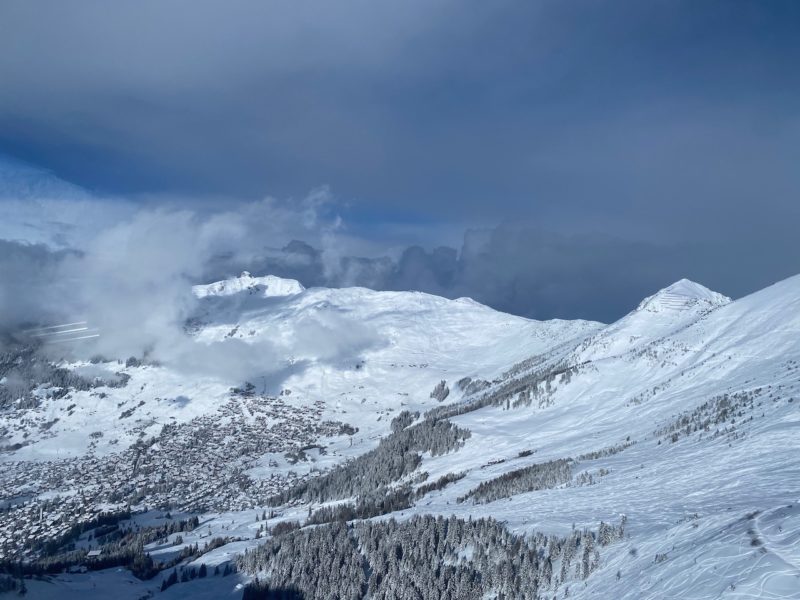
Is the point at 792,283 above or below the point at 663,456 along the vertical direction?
above

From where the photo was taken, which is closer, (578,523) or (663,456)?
(578,523)

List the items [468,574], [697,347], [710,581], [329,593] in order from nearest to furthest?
1. [710,581]
2. [468,574]
3. [329,593]
4. [697,347]

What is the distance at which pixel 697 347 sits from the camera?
15662 centimetres

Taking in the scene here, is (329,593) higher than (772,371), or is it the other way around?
(772,371)

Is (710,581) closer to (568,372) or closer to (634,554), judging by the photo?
(634,554)

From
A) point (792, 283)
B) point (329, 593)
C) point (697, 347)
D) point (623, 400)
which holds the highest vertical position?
point (792, 283)

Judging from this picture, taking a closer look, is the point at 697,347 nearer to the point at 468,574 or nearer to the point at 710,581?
the point at 468,574

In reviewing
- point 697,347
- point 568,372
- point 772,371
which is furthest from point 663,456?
point 568,372

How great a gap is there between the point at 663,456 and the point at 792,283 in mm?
127562

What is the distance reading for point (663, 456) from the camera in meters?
81.4

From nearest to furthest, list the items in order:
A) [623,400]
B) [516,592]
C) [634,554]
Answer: [634,554] < [516,592] < [623,400]

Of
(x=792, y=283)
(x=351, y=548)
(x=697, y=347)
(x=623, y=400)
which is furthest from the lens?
(x=792, y=283)

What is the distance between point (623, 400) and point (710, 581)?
121 metres

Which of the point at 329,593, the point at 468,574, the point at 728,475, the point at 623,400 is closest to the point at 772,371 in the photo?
the point at 623,400
